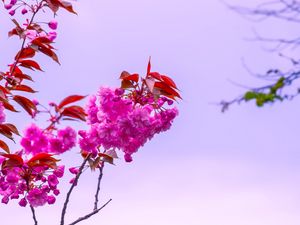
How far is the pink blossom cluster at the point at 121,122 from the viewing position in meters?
2.36

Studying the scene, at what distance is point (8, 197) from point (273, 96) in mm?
2469

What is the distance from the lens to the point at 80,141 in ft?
8.13

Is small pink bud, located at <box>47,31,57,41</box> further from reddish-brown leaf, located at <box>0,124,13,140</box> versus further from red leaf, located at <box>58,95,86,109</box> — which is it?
red leaf, located at <box>58,95,86,109</box>

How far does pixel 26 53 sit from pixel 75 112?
74cm

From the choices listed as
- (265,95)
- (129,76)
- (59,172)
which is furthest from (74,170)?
(265,95)

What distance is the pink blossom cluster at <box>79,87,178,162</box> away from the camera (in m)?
2.36

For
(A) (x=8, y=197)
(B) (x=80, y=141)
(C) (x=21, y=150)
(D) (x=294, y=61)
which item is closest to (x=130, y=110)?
(B) (x=80, y=141)

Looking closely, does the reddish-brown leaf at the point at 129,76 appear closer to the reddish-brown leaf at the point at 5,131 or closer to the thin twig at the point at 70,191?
the thin twig at the point at 70,191

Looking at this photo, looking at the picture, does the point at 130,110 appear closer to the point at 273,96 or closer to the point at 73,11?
the point at 73,11

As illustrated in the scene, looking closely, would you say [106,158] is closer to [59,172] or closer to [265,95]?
[59,172]

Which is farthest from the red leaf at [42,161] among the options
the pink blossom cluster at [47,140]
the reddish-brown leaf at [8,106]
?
the reddish-brown leaf at [8,106]

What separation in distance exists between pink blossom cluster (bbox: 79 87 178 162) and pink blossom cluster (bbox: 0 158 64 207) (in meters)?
0.30

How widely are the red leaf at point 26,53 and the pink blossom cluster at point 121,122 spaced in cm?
61

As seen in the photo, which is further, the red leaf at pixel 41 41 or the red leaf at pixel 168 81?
the red leaf at pixel 41 41
